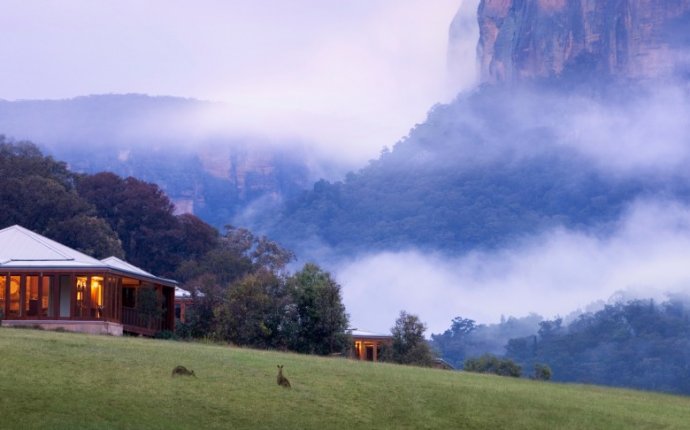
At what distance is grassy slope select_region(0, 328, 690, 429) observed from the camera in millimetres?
25969

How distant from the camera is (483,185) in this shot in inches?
6280

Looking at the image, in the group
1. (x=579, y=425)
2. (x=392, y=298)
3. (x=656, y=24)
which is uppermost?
(x=656, y=24)

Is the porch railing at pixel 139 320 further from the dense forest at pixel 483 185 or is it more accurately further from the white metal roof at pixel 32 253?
the dense forest at pixel 483 185

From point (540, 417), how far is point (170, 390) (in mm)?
9337

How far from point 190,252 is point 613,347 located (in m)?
35.1

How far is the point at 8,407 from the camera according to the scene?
24859 mm

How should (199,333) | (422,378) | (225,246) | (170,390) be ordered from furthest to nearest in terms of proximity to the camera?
(225,246) → (199,333) → (422,378) → (170,390)

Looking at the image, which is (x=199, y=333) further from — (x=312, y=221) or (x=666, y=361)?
(x=312, y=221)

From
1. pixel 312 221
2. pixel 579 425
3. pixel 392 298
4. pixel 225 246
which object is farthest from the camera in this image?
pixel 312 221

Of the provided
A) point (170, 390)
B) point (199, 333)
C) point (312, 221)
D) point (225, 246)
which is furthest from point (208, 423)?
point (312, 221)

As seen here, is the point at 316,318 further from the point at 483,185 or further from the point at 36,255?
the point at 483,185

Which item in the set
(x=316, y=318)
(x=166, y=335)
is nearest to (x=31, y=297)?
(x=166, y=335)

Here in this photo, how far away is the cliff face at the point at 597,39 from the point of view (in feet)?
568

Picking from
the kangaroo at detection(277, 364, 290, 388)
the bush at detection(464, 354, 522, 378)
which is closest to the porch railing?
the bush at detection(464, 354, 522, 378)
